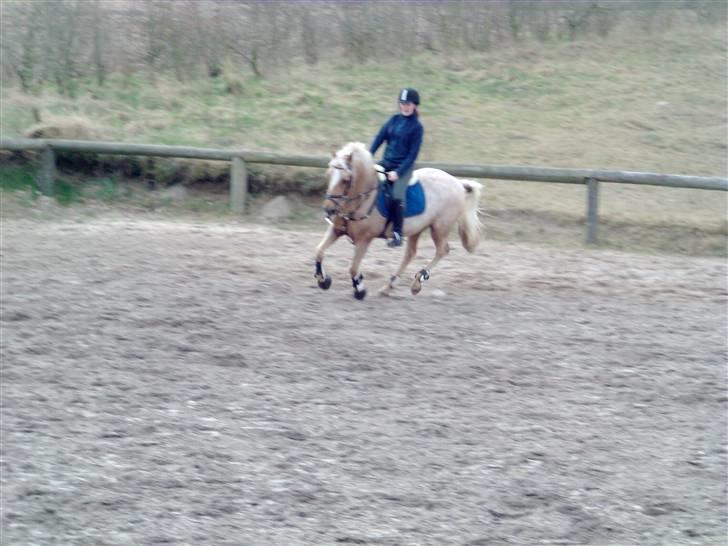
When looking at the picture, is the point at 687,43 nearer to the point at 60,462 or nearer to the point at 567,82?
the point at 567,82

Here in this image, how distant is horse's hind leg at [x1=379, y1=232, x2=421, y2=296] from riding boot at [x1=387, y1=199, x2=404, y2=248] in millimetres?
375

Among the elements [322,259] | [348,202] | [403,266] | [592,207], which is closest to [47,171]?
[322,259]

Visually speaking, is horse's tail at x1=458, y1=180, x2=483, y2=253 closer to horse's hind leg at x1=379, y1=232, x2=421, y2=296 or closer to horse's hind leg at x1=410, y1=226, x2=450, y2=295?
horse's hind leg at x1=410, y1=226, x2=450, y2=295

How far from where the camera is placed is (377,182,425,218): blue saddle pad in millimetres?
9023

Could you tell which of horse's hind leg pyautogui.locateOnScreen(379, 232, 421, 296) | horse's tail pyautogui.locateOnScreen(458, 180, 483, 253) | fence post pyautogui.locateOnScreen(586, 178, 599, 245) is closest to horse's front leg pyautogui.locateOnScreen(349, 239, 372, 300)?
horse's hind leg pyautogui.locateOnScreen(379, 232, 421, 296)

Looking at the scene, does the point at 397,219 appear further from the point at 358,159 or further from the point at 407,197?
the point at 358,159

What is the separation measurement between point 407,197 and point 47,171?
20.7 ft

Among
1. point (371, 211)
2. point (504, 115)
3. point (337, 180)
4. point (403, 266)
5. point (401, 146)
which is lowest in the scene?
point (403, 266)

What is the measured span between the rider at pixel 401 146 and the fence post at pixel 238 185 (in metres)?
3.98

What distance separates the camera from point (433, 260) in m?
9.64

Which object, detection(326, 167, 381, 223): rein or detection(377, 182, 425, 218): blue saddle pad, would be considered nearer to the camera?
detection(326, 167, 381, 223): rein

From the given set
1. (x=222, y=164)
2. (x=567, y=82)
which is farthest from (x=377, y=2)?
(x=222, y=164)

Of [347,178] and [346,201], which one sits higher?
[347,178]

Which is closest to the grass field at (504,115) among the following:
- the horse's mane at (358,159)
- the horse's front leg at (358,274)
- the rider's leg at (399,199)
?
the rider's leg at (399,199)
